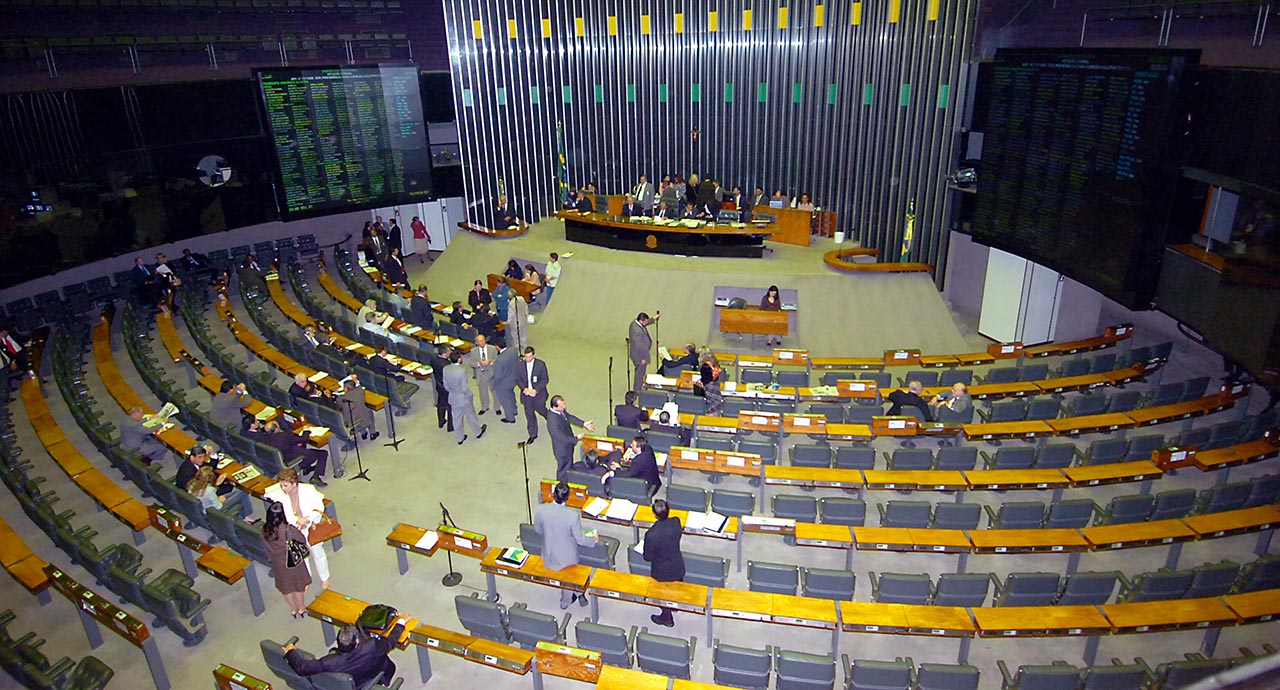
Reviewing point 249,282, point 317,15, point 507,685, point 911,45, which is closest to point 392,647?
point 507,685

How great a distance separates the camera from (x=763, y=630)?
7836mm

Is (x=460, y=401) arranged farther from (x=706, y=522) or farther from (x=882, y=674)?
(x=882, y=674)

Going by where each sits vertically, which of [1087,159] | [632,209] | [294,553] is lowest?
[294,553]

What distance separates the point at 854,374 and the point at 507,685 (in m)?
7.68

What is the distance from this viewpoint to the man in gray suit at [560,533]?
7410 mm

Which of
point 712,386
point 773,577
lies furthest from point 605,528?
point 773,577

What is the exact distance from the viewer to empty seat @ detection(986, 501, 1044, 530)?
28.0 feet

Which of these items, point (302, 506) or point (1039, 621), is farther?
point (302, 506)

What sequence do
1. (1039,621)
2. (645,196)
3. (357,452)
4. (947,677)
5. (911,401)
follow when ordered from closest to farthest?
(947,677) → (1039,621) → (357,452) → (911,401) → (645,196)

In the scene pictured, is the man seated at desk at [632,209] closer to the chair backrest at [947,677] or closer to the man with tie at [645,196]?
the man with tie at [645,196]

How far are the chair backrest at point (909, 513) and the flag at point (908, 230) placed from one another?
9.47 meters

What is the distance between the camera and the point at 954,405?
10.8 metres

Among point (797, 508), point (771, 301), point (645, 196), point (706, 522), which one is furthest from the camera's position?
point (645, 196)

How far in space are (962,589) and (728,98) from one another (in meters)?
15.1
